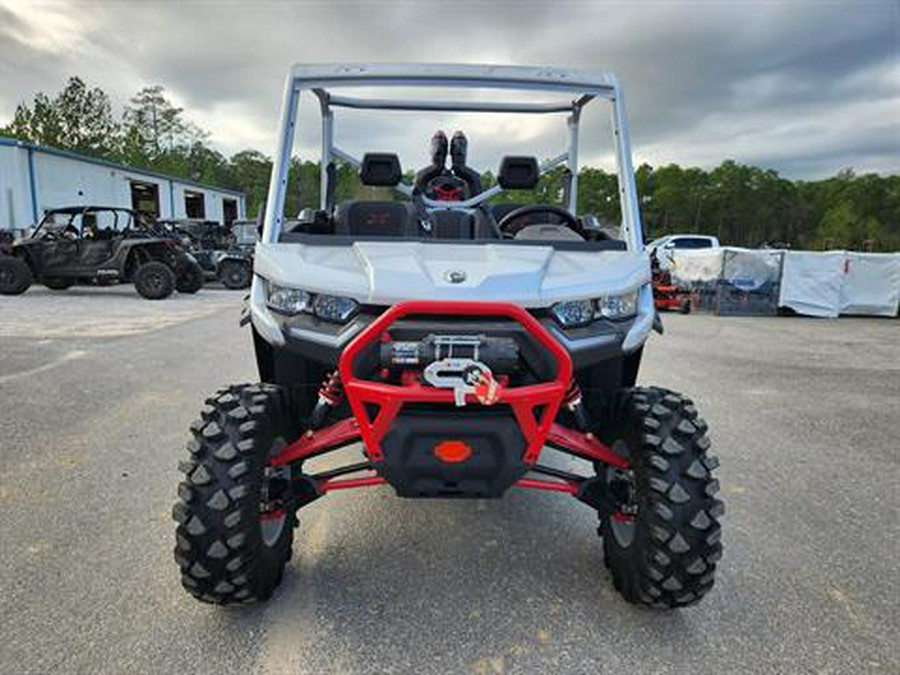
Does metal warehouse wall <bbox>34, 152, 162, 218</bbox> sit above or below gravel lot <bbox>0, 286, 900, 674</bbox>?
above

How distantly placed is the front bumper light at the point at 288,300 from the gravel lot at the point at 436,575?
1.13m

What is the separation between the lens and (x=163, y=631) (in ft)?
6.86

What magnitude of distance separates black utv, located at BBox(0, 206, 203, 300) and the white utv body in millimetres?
11217

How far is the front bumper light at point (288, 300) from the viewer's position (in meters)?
2.09

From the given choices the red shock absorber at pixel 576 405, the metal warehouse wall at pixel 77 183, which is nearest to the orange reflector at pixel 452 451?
the red shock absorber at pixel 576 405

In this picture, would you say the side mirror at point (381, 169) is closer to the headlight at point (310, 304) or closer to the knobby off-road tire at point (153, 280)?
the headlight at point (310, 304)

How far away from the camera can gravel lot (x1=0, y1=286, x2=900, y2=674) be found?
6.61 feet

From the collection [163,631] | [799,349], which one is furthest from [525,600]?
[799,349]

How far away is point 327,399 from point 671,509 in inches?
50.7

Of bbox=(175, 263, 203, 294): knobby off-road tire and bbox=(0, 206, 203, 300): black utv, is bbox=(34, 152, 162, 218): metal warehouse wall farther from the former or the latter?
bbox=(175, 263, 203, 294): knobby off-road tire

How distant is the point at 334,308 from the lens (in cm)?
204

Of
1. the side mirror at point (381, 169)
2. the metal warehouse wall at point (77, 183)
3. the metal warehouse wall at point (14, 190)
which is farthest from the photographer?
the metal warehouse wall at point (77, 183)

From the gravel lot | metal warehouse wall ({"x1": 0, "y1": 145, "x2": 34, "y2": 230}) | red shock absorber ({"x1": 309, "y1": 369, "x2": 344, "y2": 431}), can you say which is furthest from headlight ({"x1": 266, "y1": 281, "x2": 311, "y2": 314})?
metal warehouse wall ({"x1": 0, "y1": 145, "x2": 34, "y2": 230})

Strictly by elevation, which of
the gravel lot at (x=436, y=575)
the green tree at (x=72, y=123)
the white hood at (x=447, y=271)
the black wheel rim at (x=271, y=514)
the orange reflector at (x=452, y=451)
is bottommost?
the gravel lot at (x=436, y=575)
